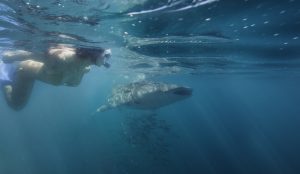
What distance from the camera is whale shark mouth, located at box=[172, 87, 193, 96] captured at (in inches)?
563

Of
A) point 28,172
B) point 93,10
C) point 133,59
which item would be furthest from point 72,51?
point 28,172

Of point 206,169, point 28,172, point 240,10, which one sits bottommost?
point 28,172

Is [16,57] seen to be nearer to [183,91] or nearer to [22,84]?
[22,84]

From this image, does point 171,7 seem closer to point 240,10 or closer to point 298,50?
point 240,10

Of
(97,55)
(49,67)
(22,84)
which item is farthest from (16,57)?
(97,55)

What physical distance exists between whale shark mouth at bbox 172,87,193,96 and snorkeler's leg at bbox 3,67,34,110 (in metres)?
6.67

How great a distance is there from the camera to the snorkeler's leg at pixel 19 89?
1182cm

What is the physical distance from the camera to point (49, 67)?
1075 cm

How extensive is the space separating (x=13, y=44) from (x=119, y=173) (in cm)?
1925

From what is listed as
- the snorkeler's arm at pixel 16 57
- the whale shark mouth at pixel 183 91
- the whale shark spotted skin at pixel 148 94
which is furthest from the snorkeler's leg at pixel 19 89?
the whale shark mouth at pixel 183 91

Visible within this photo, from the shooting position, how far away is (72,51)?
32.8 feet

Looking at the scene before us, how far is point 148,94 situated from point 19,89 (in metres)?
7.04

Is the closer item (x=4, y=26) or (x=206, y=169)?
(x=4, y=26)

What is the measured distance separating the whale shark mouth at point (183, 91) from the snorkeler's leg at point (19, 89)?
6670 millimetres
